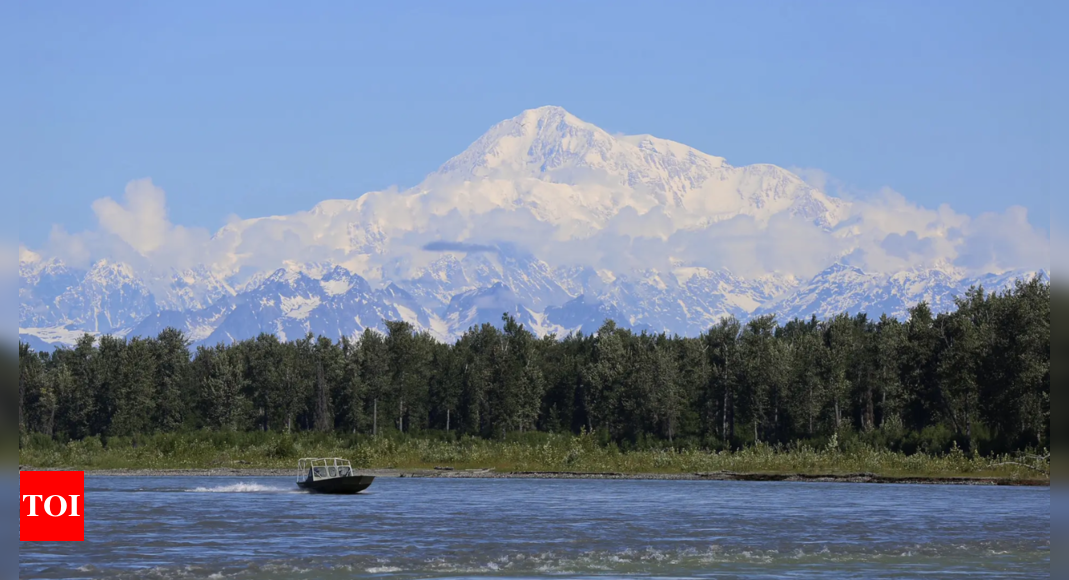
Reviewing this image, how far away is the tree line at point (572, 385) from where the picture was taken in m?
126

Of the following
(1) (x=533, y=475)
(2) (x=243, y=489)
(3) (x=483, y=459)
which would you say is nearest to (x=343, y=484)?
(2) (x=243, y=489)

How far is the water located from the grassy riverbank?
29.6m

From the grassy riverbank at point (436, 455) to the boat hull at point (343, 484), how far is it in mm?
40613

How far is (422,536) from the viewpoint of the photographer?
56219 mm

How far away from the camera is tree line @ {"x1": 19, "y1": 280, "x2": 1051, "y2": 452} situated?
12600 cm

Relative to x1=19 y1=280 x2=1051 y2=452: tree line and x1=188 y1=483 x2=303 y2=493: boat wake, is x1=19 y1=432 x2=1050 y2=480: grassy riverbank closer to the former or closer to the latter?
x1=19 y1=280 x2=1051 y2=452: tree line

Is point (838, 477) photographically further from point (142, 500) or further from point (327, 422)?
point (327, 422)

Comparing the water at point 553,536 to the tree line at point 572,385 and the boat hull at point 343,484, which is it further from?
the tree line at point 572,385

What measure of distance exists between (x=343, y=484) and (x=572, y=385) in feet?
263

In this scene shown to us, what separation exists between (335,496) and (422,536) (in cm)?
3751

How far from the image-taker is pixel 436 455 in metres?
140

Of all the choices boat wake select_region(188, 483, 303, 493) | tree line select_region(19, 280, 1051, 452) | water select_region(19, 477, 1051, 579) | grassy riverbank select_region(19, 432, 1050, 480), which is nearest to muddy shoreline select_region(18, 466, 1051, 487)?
grassy riverbank select_region(19, 432, 1050, 480)

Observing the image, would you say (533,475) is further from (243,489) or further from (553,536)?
(553,536)

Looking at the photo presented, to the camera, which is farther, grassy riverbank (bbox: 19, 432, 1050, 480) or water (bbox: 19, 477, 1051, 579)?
grassy riverbank (bbox: 19, 432, 1050, 480)
